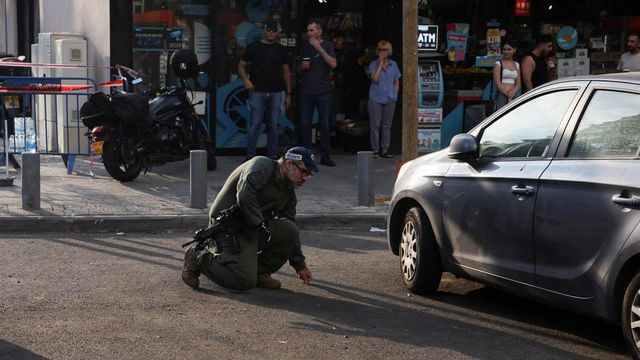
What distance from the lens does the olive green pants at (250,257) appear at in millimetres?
6895

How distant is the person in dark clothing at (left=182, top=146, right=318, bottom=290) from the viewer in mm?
6777

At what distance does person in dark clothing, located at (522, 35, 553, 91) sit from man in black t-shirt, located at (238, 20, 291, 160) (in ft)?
11.1

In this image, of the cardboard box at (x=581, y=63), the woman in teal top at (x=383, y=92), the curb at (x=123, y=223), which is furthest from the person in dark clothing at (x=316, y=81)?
the cardboard box at (x=581, y=63)

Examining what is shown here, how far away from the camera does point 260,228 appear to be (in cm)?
696

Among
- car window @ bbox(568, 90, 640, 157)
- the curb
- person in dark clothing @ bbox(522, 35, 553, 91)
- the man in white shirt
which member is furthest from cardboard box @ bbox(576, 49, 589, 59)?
car window @ bbox(568, 90, 640, 157)

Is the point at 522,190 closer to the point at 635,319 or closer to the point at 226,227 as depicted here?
A: the point at 635,319

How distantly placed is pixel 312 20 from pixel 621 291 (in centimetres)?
1046

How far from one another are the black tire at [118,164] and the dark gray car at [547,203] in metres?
5.17

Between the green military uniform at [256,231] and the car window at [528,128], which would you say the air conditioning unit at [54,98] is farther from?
the car window at [528,128]

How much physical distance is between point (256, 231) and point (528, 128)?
2072 millimetres

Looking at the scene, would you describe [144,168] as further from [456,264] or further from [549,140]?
[549,140]

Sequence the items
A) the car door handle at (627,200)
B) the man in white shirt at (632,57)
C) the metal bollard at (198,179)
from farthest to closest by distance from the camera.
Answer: the man in white shirt at (632,57)
the metal bollard at (198,179)
the car door handle at (627,200)

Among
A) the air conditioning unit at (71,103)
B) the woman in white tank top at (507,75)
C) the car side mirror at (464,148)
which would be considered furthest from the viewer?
the woman in white tank top at (507,75)

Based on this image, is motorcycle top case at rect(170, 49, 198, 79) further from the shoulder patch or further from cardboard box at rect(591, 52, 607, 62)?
cardboard box at rect(591, 52, 607, 62)
